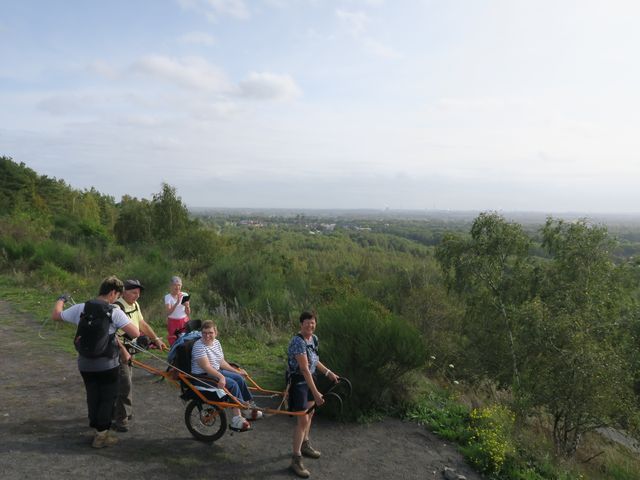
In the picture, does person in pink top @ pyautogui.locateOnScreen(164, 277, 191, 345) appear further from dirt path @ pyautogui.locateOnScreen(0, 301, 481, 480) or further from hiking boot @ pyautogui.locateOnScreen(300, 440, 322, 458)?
hiking boot @ pyautogui.locateOnScreen(300, 440, 322, 458)

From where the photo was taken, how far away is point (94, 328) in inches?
154

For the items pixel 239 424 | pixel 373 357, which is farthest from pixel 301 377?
pixel 373 357

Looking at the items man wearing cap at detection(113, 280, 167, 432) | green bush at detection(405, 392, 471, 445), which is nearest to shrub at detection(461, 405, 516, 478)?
green bush at detection(405, 392, 471, 445)

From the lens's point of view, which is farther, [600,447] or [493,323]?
[493,323]

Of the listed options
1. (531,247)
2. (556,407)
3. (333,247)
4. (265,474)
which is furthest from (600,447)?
(333,247)

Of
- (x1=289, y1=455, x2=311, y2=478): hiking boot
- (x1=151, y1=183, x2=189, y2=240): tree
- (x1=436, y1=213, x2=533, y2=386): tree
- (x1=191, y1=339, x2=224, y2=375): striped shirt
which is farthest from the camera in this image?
(x1=151, y1=183, x2=189, y2=240): tree

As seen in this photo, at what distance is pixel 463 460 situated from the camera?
17.2 ft

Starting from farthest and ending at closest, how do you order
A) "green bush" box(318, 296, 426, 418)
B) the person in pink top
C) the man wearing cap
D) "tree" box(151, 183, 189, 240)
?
"tree" box(151, 183, 189, 240) < the person in pink top < "green bush" box(318, 296, 426, 418) < the man wearing cap

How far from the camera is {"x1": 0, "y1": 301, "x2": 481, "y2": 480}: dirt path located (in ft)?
13.6

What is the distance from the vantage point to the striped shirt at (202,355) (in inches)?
179

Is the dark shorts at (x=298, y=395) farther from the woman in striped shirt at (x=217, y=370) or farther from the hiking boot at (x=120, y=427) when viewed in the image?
the hiking boot at (x=120, y=427)

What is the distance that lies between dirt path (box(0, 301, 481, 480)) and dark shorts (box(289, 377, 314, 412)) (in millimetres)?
668

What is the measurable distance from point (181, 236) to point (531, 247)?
58.7 ft

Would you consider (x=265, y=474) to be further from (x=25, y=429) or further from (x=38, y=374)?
(x=38, y=374)
